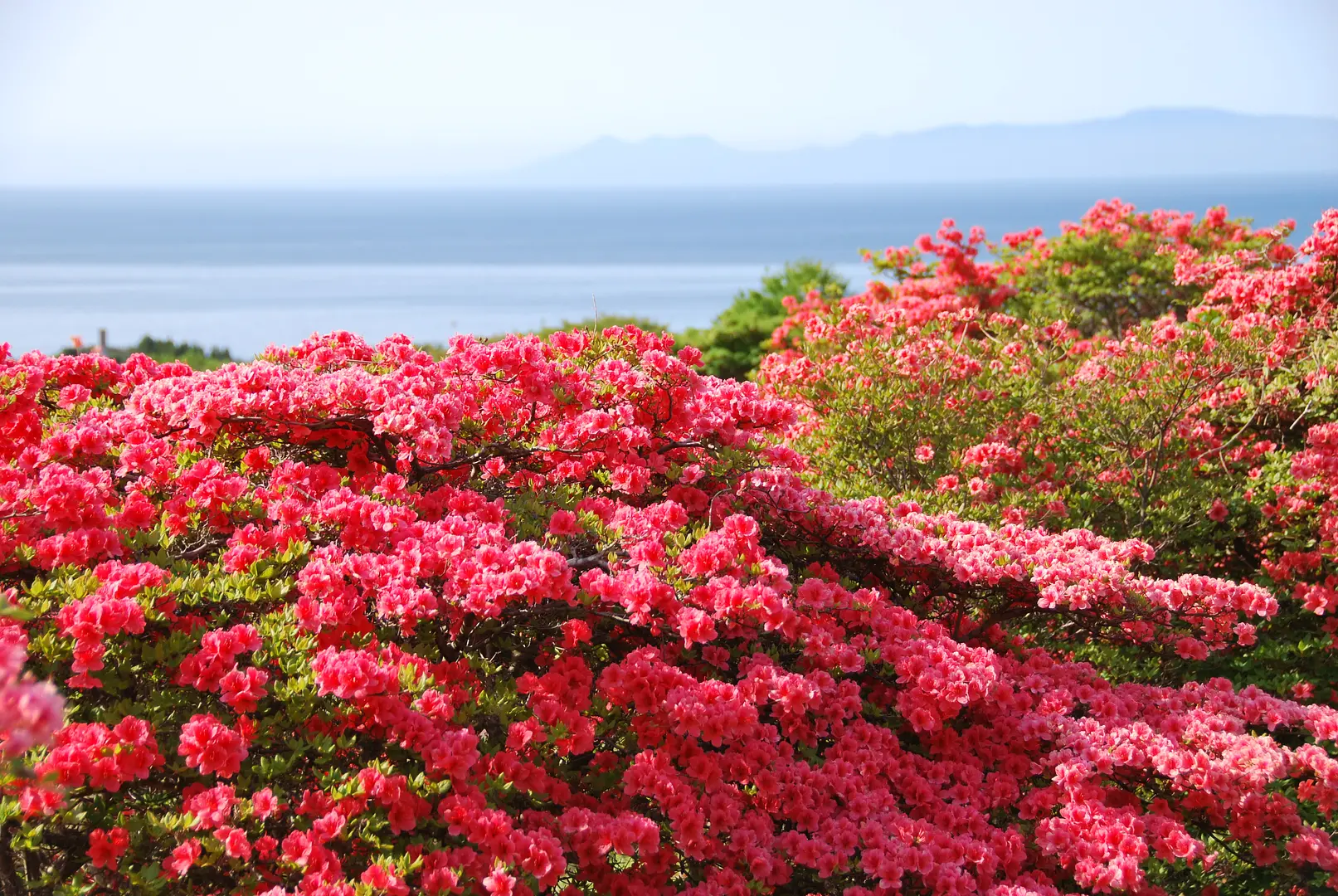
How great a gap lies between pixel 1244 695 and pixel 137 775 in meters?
3.81

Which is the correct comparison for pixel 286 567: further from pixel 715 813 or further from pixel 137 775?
pixel 715 813

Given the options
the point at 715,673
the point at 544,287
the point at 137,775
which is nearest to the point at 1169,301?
the point at 715,673

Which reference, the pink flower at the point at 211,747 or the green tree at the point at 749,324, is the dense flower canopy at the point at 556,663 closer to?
the pink flower at the point at 211,747

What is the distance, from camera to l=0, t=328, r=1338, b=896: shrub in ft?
9.43

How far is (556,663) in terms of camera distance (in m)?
3.54

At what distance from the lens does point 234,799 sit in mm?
2760

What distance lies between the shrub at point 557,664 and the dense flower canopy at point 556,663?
0.6 inches

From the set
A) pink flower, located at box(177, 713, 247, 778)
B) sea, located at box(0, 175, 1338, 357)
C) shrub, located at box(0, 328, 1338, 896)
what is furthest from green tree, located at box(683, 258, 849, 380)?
pink flower, located at box(177, 713, 247, 778)

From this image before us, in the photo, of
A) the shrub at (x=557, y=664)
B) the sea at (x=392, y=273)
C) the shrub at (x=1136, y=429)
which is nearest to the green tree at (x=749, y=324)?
the shrub at (x=1136, y=429)

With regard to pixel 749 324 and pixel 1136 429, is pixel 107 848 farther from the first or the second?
pixel 749 324

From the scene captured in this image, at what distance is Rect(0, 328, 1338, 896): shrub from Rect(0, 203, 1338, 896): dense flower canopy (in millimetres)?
15

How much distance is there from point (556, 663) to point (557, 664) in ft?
0.05

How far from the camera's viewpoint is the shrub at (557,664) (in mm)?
2873

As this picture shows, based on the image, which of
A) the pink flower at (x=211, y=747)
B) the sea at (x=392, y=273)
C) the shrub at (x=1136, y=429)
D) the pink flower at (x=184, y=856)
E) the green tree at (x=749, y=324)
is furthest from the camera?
the sea at (x=392, y=273)
